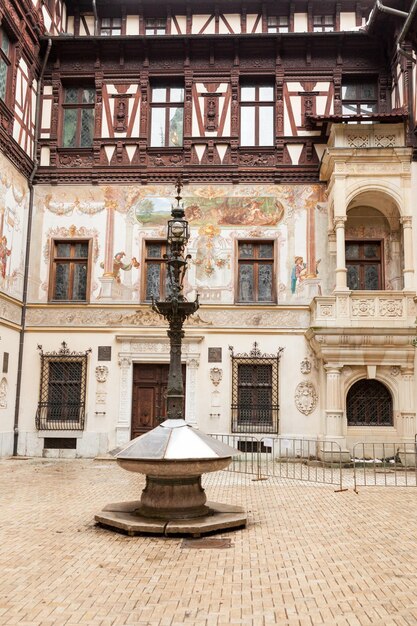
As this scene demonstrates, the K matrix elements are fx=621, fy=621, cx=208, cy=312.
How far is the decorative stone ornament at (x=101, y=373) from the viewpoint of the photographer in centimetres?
1794

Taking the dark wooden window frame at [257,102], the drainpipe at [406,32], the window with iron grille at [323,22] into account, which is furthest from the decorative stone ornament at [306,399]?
the window with iron grille at [323,22]

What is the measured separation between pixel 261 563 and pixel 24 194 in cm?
1460

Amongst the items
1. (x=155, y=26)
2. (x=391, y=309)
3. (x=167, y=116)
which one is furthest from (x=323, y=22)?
(x=391, y=309)

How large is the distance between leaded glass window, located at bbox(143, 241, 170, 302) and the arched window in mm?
6241

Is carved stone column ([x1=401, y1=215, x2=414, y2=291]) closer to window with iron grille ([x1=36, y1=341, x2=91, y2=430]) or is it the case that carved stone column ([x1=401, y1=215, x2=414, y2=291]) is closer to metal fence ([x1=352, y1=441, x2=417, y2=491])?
metal fence ([x1=352, y1=441, x2=417, y2=491])

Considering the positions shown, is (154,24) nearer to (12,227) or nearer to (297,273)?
(12,227)

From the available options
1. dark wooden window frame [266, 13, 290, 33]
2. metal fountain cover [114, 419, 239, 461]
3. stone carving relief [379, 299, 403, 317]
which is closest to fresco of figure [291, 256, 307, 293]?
stone carving relief [379, 299, 403, 317]

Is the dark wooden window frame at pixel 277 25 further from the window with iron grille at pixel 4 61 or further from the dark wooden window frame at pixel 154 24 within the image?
the window with iron grille at pixel 4 61

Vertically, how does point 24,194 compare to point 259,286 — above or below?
above

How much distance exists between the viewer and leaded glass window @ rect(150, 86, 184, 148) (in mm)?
19422

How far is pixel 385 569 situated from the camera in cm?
646

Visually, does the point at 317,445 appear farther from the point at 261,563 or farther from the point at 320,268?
the point at 261,563

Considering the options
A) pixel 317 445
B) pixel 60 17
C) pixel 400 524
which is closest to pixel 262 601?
pixel 400 524

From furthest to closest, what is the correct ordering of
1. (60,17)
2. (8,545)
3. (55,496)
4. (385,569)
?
(60,17), (55,496), (8,545), (385,569)
